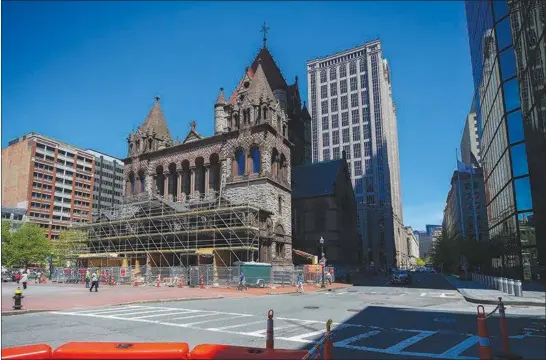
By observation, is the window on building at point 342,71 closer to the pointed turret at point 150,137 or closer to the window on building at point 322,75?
the window on building at point 322,75

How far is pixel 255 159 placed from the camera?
4575cm

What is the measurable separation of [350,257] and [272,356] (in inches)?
2453

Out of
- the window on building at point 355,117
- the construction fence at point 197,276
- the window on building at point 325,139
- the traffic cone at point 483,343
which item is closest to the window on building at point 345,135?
the window on building at point 355,117

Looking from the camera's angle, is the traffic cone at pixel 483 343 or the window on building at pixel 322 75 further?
the window on building at pixel 322 75

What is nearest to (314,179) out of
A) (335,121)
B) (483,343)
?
(483,343)

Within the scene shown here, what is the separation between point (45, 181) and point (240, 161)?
3229 inches

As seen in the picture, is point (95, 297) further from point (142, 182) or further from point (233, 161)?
point (142, 182)

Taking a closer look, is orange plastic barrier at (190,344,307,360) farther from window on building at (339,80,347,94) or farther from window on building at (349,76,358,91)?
window on building at (339,80,347,94)

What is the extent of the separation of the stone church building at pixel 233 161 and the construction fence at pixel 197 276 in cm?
454

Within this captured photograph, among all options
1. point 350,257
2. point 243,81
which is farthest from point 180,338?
point 350,257

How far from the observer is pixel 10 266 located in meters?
70.0

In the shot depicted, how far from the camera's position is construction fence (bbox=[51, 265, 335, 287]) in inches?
1368

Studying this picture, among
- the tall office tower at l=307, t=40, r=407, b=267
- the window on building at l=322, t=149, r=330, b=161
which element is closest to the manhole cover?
the tall office tower at l=307, t=40, r=407, b=267

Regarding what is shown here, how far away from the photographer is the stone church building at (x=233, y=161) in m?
44.6
